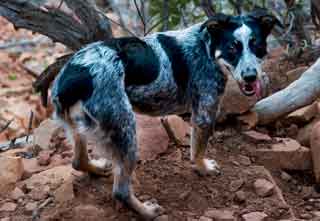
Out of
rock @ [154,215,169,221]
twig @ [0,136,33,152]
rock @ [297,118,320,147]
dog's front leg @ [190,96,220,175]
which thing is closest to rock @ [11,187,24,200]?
rock @ [154,215,169,221]

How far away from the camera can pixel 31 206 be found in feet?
16.9

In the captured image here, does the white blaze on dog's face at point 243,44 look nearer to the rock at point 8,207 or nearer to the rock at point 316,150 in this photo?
the rock at point 316,150

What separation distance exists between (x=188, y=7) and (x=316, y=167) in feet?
12.2

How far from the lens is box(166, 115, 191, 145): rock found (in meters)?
5.95

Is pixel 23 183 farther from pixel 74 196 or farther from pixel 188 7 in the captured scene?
pixel 188 7

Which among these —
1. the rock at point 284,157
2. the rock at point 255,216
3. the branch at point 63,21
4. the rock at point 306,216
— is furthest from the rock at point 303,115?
the branch at point 63,21

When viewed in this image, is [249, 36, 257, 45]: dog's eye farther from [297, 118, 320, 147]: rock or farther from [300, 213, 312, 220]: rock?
[297, 118, 320, 147]: rock

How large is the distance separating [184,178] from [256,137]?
100cm

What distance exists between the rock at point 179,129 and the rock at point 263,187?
883mm

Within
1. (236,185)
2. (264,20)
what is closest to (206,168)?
(236,185)

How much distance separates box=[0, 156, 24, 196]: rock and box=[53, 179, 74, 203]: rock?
0.51m

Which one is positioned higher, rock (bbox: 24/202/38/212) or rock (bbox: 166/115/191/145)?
rock (bbox: 166/115/191/145)

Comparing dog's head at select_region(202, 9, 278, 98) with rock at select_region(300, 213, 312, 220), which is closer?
dog's head at select_region(202, 9, 278, 98)

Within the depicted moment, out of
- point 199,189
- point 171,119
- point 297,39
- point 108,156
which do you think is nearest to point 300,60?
point 297,39
